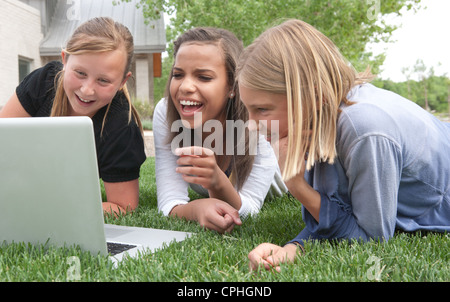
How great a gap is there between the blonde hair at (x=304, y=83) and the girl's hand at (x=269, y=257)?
0.98 feet

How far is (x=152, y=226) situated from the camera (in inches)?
101

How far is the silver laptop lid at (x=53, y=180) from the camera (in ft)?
4.99

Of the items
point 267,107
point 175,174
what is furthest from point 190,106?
point 267,107

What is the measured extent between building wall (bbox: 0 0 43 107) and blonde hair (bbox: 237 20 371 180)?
14.7 metres

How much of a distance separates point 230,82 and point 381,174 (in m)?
1.36

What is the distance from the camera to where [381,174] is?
182 centimetres

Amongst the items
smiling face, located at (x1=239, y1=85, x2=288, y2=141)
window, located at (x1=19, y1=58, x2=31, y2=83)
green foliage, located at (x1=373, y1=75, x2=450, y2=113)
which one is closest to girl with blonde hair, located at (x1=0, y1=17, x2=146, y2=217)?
smiling face, located at (x1=239, y1=85, x2=288, y2=141)

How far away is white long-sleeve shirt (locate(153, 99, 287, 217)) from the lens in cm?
305

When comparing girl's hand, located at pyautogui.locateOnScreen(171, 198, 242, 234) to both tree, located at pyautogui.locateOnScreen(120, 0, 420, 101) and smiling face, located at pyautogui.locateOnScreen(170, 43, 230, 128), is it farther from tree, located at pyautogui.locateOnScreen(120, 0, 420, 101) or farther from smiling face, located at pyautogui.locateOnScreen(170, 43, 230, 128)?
tree, located at pyautogui.locateOnScreen(120, 0, 420, 101)

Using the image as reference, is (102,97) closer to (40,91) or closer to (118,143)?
(118,143)

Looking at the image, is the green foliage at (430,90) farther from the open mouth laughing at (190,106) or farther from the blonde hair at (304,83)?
the blonde hair at (304,83)
